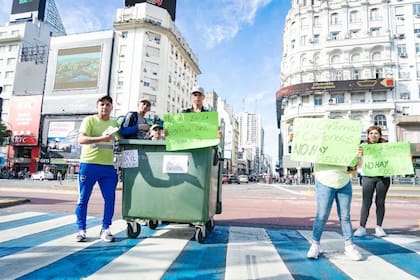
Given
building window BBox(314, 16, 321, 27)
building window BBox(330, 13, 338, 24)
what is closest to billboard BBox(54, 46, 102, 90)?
building window BBox(314, 16, 321, 27)

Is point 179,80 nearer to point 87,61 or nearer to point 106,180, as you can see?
point 87,61

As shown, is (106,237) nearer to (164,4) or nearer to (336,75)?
(336,75)

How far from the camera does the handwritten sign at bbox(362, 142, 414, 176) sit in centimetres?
447

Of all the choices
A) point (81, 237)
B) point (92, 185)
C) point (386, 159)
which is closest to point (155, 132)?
point (92, 185)

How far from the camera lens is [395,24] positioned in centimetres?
4397

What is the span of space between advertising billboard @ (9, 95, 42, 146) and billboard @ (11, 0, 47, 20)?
92.8 ft

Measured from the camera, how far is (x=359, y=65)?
4428 centimetres

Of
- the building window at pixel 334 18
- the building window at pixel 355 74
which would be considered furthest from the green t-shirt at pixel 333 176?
the building window at pixel 334 18

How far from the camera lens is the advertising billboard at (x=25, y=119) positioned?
44.7 metres

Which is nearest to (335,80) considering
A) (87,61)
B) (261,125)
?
(87,61)

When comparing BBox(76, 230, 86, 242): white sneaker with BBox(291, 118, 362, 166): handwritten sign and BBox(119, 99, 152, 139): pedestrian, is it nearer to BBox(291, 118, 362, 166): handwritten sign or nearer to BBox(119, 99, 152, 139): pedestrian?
BBox(119, 99, 152, 139): pedestrian

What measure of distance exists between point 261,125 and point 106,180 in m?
180

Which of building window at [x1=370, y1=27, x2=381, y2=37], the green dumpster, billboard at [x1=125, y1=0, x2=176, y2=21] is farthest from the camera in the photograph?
billboard at [x1=125, y1=0, x2=176, y2=21]

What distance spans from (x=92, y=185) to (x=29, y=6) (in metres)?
78.2
